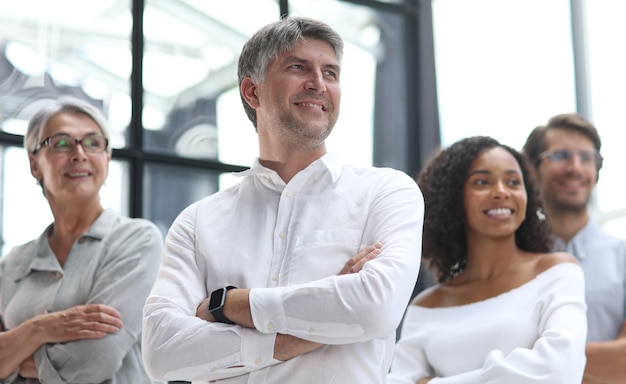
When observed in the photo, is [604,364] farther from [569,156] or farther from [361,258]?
[361,258]

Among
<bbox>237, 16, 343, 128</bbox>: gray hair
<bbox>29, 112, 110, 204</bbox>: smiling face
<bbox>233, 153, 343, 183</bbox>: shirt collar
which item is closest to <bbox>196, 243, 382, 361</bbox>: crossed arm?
<bbox>233, 153, 343, 183</bbox>: shirt collar

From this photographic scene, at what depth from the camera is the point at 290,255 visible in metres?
2.21

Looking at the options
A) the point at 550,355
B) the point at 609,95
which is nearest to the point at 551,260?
the point at 550,355

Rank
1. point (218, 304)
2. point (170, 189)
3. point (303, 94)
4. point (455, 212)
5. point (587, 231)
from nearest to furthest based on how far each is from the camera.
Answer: point (218, 304), point (303, 94), point (455, 212), point (587, 231), point (170, 189)

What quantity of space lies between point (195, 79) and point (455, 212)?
1.71 m

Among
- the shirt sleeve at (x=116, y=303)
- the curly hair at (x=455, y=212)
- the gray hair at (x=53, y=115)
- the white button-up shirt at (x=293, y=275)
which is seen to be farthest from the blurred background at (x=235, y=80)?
the white button-up shirt at (x=293, y=275)

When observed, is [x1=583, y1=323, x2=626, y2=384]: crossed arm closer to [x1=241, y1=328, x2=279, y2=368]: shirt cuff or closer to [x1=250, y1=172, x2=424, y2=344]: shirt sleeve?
[x1=250, y1=172, x2=424, y2=344]: shirt sleeve

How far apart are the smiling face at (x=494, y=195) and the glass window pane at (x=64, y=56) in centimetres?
168

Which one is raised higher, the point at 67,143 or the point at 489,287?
the point at 67,143

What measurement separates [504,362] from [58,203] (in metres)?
1.56

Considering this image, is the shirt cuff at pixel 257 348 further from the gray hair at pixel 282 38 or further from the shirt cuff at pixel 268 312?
the gray hair at pixel 282 38

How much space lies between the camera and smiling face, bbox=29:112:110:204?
3049 mm

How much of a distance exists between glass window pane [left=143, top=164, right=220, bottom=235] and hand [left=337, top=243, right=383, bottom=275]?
208 cm

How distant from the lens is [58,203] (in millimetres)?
3100
